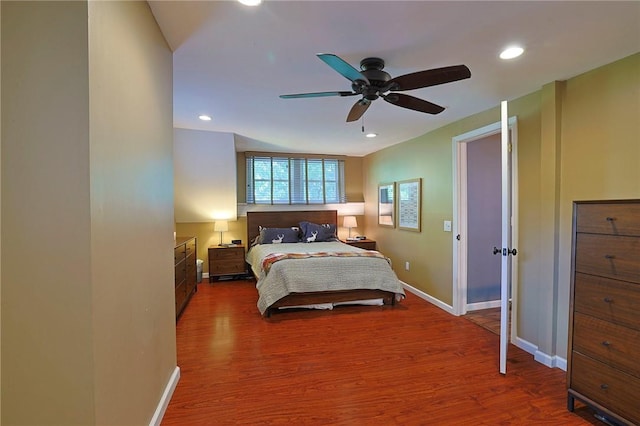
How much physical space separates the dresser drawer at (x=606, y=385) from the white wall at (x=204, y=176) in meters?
4.30

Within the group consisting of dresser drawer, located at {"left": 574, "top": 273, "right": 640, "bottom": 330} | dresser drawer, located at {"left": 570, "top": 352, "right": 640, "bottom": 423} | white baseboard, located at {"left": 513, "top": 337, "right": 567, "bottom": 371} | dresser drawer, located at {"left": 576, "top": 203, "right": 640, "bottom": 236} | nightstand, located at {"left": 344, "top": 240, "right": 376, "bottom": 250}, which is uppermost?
dresser drawer, located at {"left": 576, "top": 203, "right": 640, "bottom": 236}

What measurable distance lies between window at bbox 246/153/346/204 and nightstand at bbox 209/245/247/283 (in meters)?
0.98

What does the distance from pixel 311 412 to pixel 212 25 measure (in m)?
2.39

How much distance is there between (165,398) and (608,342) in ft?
8.67

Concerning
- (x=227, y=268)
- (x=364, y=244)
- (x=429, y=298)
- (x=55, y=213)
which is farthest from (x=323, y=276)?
(x=55, y=213)

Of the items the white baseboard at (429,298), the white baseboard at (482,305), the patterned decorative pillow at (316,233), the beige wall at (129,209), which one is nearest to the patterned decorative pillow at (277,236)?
the patterned decorative pillow at (316,233)

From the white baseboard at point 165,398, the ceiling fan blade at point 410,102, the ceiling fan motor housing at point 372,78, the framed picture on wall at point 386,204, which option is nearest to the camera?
the white baseboard at point 165,398

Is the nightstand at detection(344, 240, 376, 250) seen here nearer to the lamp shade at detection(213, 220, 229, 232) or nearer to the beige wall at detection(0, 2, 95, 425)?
the lamp shade at detection(213, 220, 229, 232)

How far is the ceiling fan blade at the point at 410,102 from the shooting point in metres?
2.15

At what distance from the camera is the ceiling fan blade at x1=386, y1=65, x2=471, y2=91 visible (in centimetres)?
175

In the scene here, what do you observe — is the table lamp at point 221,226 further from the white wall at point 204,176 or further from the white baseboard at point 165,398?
the white baseboard at point 165,398

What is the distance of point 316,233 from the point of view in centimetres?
532

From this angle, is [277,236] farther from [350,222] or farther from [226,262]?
[350,222]

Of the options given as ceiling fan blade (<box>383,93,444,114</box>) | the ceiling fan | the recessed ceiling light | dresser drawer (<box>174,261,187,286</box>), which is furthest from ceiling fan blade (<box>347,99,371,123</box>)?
dresser drawer (<box>174,261,187,286</box>)
